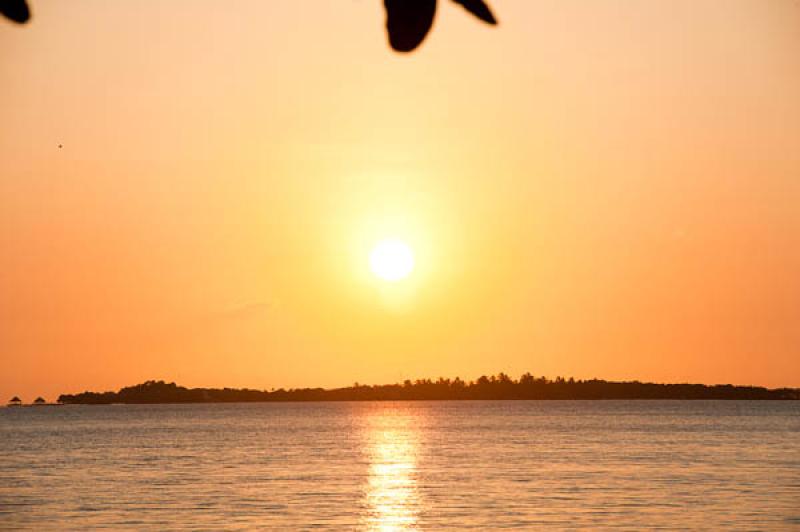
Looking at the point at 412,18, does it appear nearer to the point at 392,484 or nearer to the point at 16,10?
the point at 16,10

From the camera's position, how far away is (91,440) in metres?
150

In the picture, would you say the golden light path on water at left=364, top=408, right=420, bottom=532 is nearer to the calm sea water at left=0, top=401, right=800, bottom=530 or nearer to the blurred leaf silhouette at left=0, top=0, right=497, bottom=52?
the calm sea water at left=0, top=401, right=800, bottom=530

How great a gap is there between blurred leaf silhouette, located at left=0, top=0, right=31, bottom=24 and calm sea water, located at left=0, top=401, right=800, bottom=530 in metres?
58.1

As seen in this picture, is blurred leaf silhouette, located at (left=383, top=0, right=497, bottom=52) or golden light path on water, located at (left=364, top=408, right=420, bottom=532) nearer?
blurred leaf silhouette, located at (left=383, top=0, right=497, bottom=52)

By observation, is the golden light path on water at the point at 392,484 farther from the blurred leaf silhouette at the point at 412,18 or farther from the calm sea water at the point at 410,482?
the blurred leaf silhouette at the point at 412,18

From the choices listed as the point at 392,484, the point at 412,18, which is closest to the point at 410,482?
the point at 392,484

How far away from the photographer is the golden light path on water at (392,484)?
63219 millimetres

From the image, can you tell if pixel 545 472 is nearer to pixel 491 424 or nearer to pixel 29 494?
pixel 29 494

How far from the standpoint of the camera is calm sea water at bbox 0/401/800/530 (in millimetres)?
62938

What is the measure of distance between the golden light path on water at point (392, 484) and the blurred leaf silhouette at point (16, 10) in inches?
2305

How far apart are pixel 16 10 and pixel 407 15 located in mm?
654

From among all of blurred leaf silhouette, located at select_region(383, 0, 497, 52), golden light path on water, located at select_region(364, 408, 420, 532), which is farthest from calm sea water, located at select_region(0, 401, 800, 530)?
blurred leaf silhouette, located at select_region(383, 0, 497, 52)

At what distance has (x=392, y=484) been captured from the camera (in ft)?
278

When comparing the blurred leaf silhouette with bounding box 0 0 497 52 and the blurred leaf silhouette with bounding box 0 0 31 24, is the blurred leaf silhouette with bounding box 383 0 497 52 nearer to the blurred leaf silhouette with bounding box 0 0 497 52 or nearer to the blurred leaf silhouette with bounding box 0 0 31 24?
the blurred leaf silhouette with bounding box 0 0 497 52
